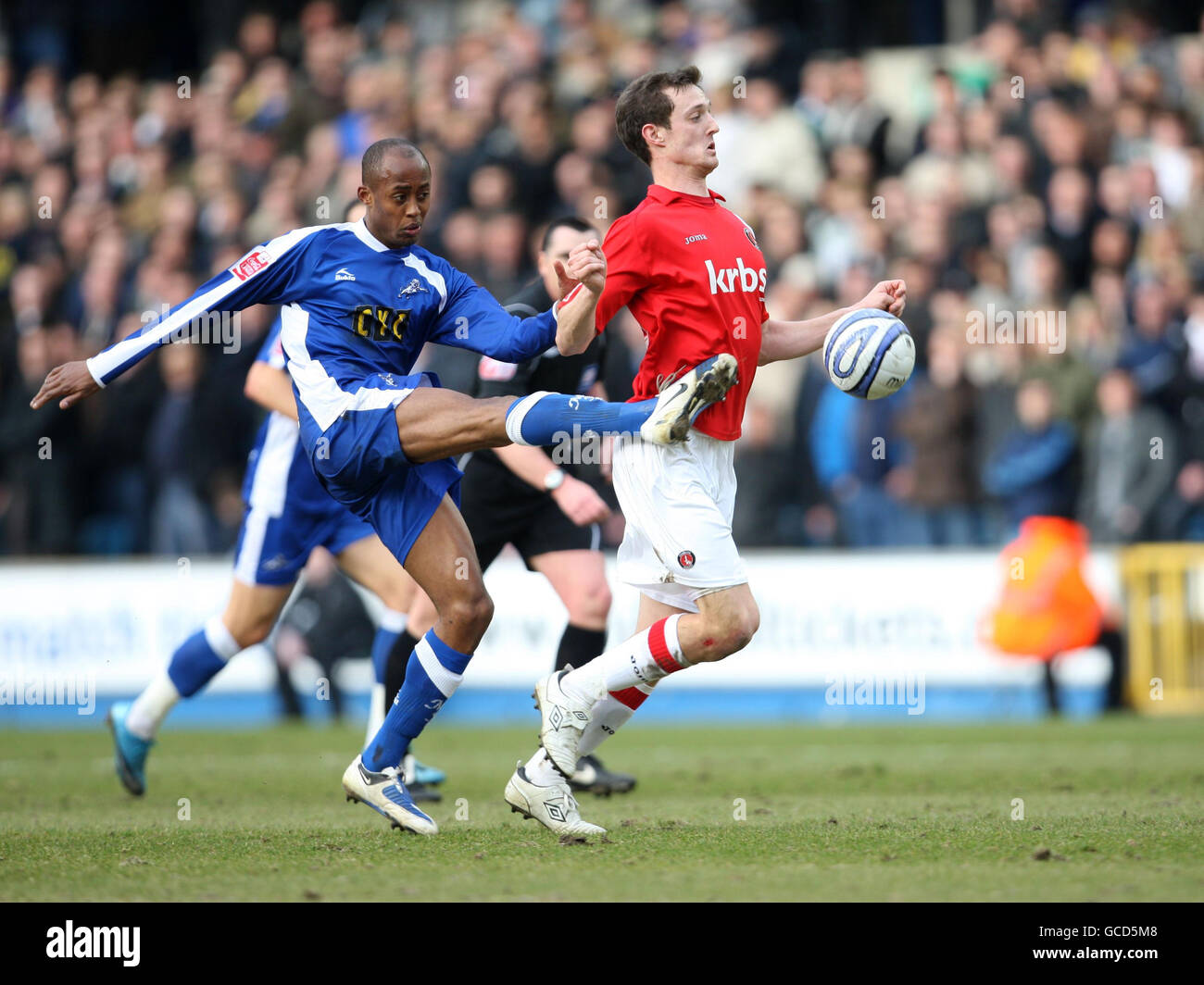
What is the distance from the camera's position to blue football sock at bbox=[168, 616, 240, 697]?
328 inches

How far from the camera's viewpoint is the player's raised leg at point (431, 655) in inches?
250

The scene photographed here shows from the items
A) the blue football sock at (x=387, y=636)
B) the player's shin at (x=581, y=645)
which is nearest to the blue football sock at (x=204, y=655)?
the blue football sock at (x=387, y=636)

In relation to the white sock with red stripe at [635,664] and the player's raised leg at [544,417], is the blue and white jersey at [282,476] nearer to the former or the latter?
the player's raised leg at [544,417]

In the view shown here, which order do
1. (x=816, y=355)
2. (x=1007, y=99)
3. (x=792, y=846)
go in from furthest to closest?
(x=1007, y=99) < (x=816, y=355) < (x=792, y=846)

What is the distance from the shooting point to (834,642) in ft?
43.4

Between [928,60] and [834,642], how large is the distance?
8673 mm

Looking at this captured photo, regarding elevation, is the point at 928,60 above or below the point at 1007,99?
above

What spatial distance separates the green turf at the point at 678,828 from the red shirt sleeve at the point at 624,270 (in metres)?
2.06

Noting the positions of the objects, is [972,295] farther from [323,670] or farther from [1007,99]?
[323,670]

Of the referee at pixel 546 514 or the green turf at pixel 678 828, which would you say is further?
the referee at pixel 546 514

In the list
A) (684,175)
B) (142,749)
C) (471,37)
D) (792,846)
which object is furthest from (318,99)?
(792,846)

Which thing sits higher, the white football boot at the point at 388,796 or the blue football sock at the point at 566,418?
the blue football sock at the point at 566,418

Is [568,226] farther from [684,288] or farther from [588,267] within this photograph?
[588,267]

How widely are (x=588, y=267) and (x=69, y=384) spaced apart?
2070mm
